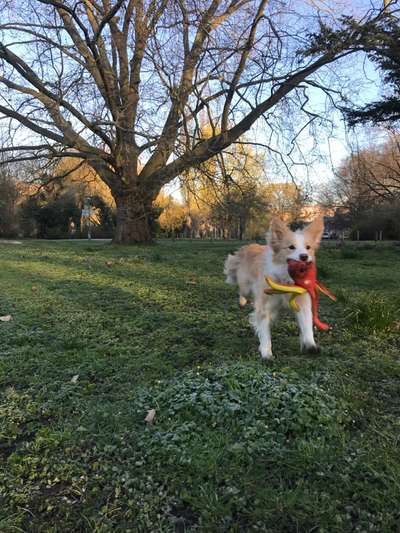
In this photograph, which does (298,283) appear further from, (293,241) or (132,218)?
(132,218)

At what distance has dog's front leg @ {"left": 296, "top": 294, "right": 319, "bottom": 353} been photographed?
11.9 ft

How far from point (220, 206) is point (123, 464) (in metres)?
14.0

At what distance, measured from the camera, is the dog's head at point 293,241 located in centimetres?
371

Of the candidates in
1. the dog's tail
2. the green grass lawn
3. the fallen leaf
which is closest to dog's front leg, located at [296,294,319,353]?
the green grass lawn

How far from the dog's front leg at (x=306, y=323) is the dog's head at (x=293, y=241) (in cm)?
38

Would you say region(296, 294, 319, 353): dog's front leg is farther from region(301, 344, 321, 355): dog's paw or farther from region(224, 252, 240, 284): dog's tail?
region(224, 252, 240, 284): dog's tail

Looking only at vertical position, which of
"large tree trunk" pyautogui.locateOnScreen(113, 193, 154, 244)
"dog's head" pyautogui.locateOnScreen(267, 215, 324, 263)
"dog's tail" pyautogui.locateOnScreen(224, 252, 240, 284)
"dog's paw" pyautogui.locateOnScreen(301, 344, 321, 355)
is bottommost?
"dog's paw" pyautogui.locateOnScreen(301, 344, 321, 355)

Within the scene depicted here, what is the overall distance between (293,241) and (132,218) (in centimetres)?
1516

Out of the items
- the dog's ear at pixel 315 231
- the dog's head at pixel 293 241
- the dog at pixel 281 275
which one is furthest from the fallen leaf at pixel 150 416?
the dog's ear at pixel 315 231

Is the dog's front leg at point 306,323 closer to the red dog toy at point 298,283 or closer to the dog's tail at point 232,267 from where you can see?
the red dog toy at point 298,283

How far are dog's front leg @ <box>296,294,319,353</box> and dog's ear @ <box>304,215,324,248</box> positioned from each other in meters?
0.59

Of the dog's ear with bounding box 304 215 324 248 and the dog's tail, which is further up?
the dog's ear with bounding box 304 215 324 248

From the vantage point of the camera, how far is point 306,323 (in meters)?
3.66

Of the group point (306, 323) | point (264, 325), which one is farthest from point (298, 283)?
point (264, 325)
